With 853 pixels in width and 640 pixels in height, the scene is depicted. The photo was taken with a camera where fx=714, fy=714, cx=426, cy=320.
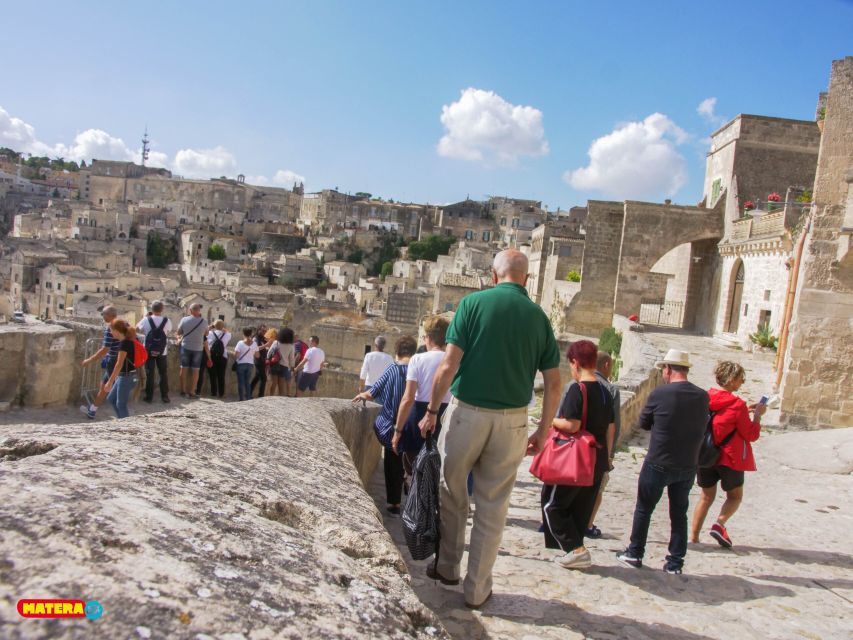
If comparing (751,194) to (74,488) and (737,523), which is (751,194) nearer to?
(737,523)

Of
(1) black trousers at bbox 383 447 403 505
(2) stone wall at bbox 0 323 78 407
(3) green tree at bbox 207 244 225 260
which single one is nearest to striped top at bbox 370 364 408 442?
(1) black trousers at bbox 383 447 403 505

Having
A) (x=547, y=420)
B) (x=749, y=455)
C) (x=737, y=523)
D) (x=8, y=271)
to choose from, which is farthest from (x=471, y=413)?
(x=8, y=271)

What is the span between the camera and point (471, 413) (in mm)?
3695

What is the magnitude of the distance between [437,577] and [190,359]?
6565mm

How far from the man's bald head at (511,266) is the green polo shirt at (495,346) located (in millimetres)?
174

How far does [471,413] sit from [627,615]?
136 centimetres

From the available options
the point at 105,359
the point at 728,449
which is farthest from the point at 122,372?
the point at 728,449

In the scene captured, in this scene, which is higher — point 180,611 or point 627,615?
point 180,611

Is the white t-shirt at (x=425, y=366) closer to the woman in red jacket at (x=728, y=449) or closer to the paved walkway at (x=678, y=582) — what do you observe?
the paved walkway at (x=678, y=582)

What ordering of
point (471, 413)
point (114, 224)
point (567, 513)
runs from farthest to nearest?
point (114, 224), point (567, 513), point (471, 413)

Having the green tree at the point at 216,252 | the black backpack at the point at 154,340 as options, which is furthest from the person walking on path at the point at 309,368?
the green tree at the point at 216,252

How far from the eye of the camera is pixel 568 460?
438cm

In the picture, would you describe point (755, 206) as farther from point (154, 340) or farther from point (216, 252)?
point (216, 252)

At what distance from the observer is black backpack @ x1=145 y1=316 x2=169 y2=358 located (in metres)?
8.48
